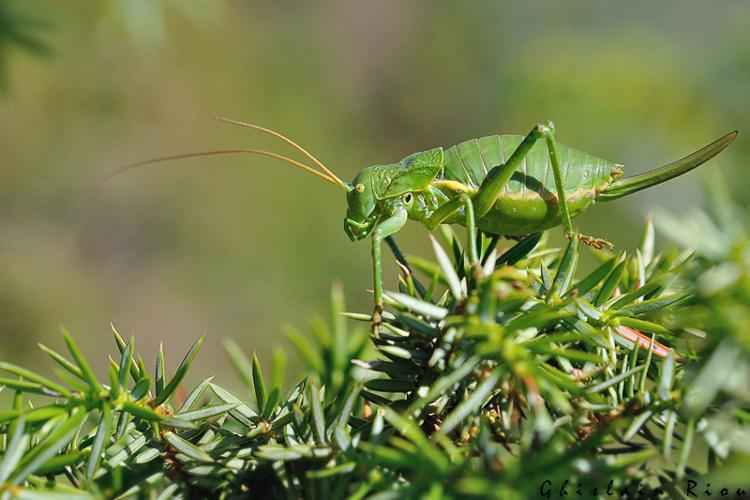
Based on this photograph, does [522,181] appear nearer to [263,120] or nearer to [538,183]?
[538,183]

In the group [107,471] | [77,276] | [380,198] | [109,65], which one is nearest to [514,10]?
[109,65]

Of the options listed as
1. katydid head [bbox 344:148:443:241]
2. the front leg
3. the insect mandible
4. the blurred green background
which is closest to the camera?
the front leg

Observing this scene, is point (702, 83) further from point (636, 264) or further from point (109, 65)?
point (109, 65)

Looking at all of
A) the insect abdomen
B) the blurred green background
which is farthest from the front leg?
the blurred green background

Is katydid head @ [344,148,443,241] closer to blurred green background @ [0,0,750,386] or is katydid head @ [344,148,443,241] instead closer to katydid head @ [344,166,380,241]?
katydid head @ [344,166,380,241]

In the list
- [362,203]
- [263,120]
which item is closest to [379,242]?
[362,203]

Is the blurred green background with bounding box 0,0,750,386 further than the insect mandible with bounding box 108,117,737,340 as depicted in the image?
Yes
